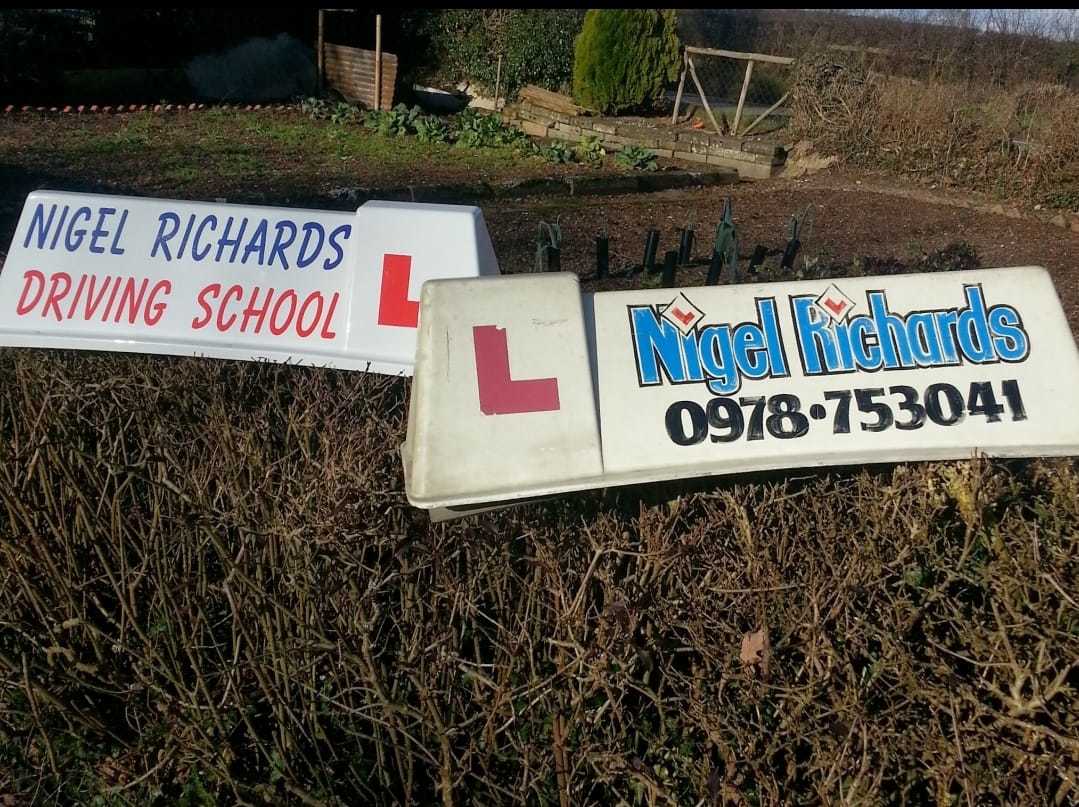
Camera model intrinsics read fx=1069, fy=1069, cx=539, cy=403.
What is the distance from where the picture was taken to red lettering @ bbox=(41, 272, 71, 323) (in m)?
4.06

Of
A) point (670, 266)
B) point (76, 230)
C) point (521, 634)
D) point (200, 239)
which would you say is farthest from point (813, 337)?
point (670, 266)

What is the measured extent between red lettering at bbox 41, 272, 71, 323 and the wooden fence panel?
1322 cm

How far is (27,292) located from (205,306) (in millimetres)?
730

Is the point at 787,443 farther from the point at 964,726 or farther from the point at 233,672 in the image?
the point at 233,672

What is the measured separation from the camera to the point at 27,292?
4.11 meters

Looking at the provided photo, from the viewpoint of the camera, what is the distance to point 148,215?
425 centimetres

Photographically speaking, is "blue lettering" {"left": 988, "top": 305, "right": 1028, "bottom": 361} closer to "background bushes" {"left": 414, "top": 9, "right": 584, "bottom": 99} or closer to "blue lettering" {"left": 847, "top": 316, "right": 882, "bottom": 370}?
"blue lettering" {"left": 847, "top": 316, "right": 882, "bottom": 370}

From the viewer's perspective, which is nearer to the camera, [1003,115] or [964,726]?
[964,726]

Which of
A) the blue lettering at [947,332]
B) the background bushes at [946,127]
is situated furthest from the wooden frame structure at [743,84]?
the blue lettering at [947,332]

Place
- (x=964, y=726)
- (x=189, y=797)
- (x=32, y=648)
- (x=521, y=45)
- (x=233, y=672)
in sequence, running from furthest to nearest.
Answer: (x=521, y=45), (x=32, y=648), (x=189, y=797), (x=233, y=672), (x=964, y=726)

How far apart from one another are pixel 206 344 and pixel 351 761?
1790 millimetres

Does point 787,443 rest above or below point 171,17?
above

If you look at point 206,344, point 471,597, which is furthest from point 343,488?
point 206,344

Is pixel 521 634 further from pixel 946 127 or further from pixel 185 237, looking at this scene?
pixel 946 127
